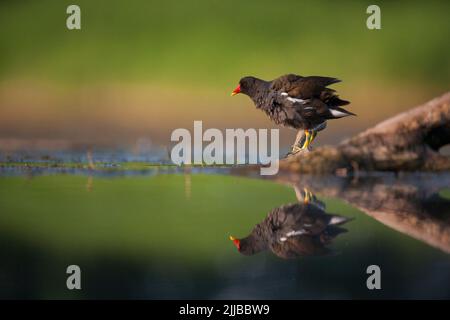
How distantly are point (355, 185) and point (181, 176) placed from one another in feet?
7.72

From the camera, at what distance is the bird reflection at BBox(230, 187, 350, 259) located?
180 inches

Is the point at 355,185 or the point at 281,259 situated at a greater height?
the point at 355,185

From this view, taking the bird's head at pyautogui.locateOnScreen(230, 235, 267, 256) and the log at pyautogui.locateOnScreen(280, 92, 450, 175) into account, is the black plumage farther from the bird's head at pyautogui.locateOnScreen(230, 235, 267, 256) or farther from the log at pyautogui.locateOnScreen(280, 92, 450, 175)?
the log at pyautogui.locateOnScreen(280, 92, 450, 175)

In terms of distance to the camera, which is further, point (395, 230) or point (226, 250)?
point (395, 230)

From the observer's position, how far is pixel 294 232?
16.1ft

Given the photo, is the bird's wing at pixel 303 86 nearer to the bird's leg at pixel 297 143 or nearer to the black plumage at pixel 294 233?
the bird's leg at pixel 297 143

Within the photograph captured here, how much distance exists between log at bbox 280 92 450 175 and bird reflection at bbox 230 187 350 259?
110 inches

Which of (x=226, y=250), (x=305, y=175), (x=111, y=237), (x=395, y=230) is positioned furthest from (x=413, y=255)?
(x=305, y=175)

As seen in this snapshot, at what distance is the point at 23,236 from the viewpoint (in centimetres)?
499

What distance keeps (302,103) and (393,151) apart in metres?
1.44

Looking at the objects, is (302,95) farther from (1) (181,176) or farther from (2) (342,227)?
(2) (342,227)
